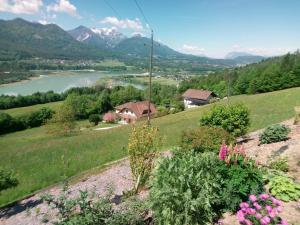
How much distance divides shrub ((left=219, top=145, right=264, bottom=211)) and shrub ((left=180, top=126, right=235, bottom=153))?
187 inches

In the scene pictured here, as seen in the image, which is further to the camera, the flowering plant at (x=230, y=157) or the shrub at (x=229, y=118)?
the shrub at (x=229, y=118)

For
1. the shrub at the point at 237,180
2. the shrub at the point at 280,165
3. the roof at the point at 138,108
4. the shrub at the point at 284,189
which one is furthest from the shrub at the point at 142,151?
the roof at the point at 138,108

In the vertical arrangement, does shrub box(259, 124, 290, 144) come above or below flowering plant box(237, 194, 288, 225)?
below

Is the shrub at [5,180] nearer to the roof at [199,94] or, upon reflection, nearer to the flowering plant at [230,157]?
the flowering plant at [230,157]

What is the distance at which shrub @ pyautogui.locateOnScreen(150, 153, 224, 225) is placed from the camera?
22.1ft

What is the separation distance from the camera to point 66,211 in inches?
286

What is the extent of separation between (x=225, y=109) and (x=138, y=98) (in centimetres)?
9669

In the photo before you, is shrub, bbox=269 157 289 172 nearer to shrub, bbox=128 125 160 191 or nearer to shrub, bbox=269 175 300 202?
shrub, bbox=269 175 300 202

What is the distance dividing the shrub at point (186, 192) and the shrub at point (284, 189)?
1811 mm

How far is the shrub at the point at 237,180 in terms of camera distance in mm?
7434

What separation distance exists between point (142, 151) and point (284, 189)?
506cm

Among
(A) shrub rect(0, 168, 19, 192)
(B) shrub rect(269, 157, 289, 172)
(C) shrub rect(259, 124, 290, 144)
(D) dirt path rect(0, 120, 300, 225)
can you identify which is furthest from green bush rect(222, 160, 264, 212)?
(A) shrub rect(0, 168, 19, 192)

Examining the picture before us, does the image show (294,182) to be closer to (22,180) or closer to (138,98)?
(22,180)

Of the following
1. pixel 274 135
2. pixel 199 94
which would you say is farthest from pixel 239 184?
pixel 199 94
